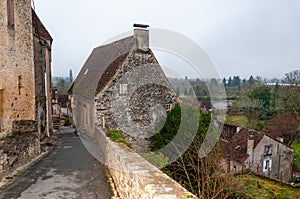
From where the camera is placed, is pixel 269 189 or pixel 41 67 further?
pixel 269 189

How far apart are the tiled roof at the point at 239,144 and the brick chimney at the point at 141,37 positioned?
1306cm

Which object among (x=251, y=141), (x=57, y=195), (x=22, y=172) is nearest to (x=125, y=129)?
(x=22, y=172)

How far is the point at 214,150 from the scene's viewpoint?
11180mm

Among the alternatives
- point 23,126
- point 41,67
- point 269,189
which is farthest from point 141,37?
point 269,189

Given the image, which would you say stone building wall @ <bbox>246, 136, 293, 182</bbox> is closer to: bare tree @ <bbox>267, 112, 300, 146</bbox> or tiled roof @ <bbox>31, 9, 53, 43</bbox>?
bare tree @ <bbox>267, 112, 300, 146</bbox>

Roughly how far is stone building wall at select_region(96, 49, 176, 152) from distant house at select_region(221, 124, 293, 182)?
11.3 m

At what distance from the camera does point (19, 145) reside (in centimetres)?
1027

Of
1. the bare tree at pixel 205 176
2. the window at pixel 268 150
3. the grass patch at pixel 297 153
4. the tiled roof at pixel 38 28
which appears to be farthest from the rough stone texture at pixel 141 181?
the grass patch at pixel 297 153

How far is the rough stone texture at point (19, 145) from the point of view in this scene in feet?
29.1

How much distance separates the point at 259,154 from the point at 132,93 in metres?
17.0

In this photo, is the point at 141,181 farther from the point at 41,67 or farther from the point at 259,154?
the point at 259,154

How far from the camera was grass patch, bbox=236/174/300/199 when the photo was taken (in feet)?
62.4

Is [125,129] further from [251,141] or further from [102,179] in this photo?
[251,141]

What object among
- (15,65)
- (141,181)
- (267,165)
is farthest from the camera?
(267,165)
